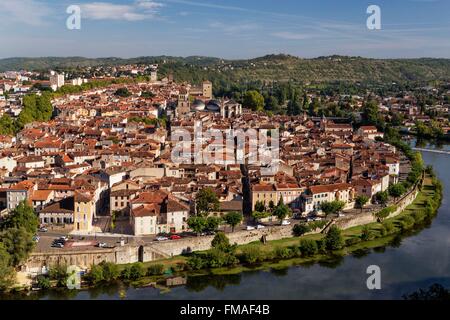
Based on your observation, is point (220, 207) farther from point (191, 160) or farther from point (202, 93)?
point (202, 93)

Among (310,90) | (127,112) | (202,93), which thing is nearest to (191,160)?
(127,112)

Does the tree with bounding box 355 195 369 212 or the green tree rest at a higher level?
the tree with bounding box 355 195 369 212

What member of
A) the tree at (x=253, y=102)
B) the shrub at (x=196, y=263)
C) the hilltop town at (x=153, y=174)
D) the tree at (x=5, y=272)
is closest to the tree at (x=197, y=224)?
the hilltop town at (x=153, y=174)

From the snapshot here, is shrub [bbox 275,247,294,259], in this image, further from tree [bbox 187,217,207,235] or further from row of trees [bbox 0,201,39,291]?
row of trees [bbox 0,201,39,291]

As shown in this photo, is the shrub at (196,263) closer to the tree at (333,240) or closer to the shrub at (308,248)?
the shrub at (308,248)

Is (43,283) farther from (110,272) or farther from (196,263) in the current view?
(196,263)

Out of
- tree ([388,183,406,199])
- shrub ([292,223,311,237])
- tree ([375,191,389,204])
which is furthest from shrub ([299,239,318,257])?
tree ([388,183,406,199])

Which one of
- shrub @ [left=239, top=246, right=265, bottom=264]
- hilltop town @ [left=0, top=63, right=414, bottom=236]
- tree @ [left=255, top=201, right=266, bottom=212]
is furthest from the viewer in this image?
tree @ [left=255, top=201, right=266, bottom=212]

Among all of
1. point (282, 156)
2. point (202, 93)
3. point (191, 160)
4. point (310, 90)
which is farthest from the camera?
point (310, 90)
